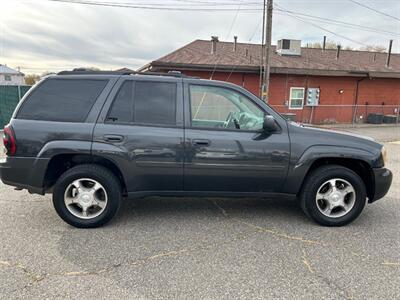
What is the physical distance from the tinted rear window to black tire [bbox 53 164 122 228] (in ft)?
2.04

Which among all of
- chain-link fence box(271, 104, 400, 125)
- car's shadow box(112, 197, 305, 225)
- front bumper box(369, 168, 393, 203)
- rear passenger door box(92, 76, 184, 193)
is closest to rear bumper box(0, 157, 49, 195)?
rear passenger door box(92, 76, 184, 193)

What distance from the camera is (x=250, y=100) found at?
152 inches

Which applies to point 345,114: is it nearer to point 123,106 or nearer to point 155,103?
point 155,103

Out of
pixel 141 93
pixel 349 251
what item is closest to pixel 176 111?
pixel 141 93

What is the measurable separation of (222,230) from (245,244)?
1.38ft

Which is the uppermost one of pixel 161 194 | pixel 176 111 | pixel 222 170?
pixel 176 111

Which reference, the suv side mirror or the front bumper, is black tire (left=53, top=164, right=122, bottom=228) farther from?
the front bumper

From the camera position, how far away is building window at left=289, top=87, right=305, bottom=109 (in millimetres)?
18136

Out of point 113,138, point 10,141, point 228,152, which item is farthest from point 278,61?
point 10,141

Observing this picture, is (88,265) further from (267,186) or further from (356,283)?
(356,283)

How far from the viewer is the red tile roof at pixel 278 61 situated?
632 inches

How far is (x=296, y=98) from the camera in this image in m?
18.2

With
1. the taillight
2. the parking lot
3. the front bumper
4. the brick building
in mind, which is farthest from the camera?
the brick building

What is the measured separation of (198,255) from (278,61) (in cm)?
1723
